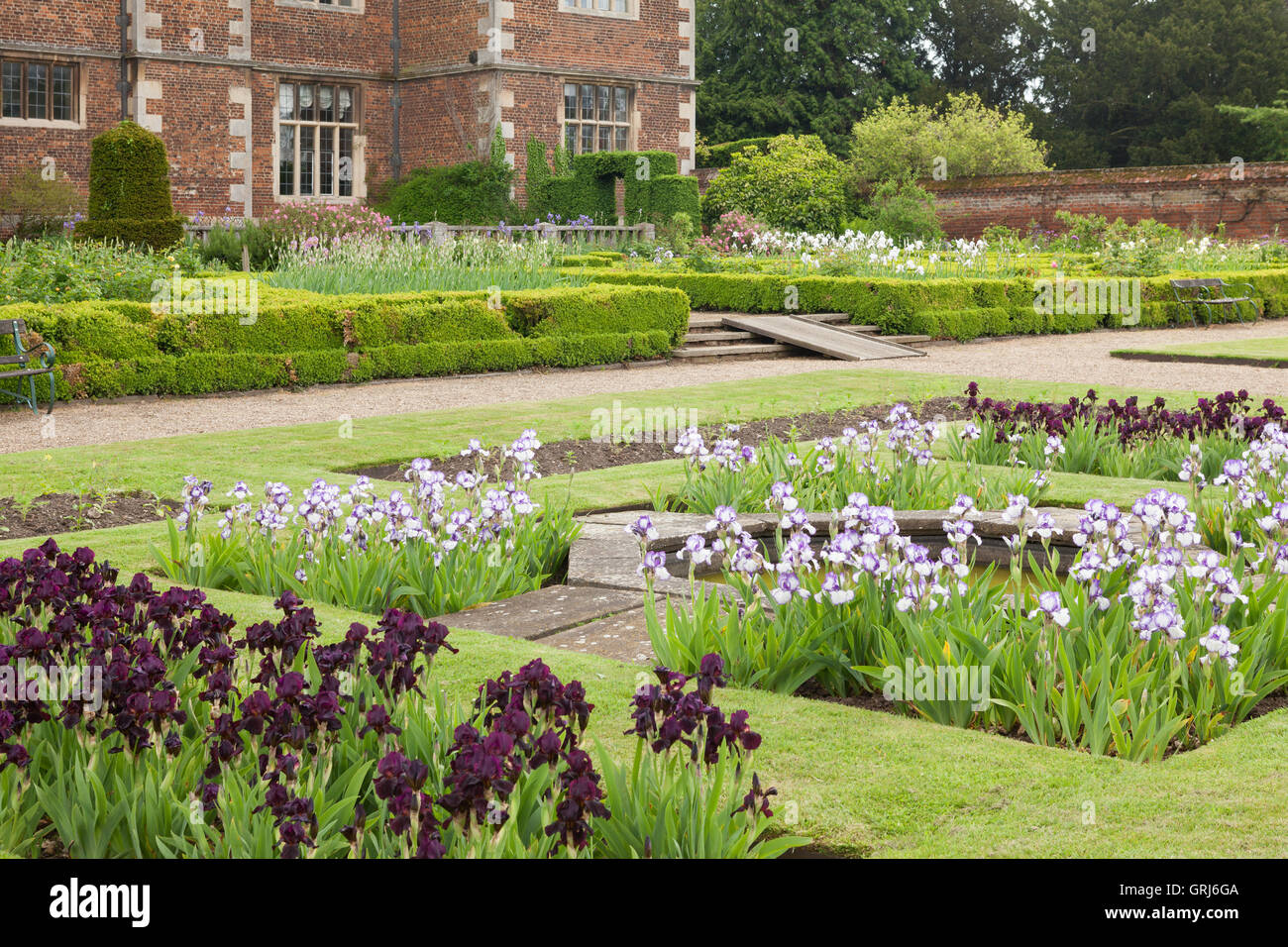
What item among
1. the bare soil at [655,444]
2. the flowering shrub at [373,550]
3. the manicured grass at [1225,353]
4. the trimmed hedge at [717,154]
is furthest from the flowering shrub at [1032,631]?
the trimmed hedge at [717,154]

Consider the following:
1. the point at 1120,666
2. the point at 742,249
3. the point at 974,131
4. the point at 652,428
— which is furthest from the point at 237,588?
the point at 974,131

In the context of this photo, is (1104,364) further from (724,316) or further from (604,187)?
(604,187)

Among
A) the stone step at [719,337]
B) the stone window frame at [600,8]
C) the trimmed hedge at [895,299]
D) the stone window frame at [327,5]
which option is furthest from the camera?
the stone window frame at [600,8]

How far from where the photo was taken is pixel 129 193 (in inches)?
646

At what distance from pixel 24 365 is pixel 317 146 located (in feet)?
52.5

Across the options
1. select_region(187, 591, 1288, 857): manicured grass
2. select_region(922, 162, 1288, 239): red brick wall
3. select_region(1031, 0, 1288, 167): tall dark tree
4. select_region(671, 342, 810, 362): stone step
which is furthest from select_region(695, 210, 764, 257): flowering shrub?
select_region(1031, 0, 1288, 167): tall dark tree

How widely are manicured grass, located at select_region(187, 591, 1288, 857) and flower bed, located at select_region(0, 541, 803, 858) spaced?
30 centimetres

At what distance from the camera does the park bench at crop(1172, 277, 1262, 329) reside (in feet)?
64.7

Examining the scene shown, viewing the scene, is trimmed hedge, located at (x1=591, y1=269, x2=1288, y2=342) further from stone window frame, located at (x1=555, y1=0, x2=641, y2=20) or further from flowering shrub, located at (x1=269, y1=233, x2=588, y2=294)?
stone window frame, located at (x1=555, y1=0, x2=641, y2=20)

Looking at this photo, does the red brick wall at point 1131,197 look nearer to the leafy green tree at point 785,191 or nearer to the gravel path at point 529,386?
the leafy green tree at point 785,191

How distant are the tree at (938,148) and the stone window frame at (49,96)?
16.1 meters

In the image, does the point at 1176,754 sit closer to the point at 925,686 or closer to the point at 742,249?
the point at 925,686

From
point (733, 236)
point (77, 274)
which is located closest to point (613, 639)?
point (77, 274)

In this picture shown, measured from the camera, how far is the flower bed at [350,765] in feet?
9.01
